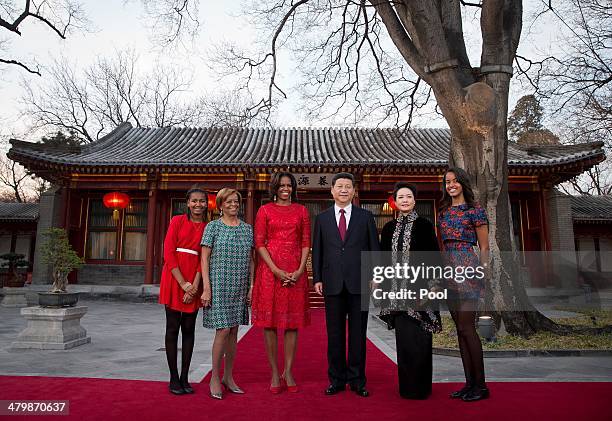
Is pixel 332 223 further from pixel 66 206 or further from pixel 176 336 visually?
pixel 66 206

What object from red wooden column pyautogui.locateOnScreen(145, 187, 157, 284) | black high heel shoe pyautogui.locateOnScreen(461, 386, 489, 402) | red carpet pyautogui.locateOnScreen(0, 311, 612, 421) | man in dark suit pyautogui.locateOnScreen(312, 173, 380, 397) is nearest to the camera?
red carpet pyautogui.locateOnScreen(0, 311, 612, 421)

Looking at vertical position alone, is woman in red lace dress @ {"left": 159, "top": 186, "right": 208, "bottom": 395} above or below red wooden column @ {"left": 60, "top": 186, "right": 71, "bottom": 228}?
below

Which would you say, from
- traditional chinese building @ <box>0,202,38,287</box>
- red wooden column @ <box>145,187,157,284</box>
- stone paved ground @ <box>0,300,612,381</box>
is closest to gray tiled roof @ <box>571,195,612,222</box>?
stone paved ground @ <box>0,300,612,381</box>

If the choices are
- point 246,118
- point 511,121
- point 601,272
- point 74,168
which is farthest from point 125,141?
point 511,121

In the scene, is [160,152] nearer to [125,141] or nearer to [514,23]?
[125,141]

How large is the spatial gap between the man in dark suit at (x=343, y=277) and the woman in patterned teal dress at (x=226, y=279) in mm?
547

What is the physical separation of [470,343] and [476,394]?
32 cm

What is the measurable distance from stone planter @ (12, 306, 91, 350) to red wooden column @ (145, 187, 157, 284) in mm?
5672

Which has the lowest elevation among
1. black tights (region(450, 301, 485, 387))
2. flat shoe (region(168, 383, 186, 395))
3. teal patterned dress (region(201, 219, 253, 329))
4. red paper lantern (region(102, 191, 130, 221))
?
flat shoe (region(168, 383, 186, 395))

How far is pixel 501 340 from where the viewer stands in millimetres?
4750

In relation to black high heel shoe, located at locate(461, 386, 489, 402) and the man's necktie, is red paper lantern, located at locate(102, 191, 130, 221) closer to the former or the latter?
the man's necktie

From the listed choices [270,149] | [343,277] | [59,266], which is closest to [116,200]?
[270,149]

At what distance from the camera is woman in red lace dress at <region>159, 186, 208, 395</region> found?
289cm

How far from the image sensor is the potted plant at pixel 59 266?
4832 mm
